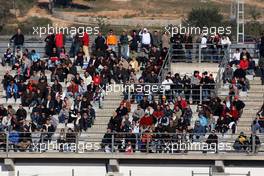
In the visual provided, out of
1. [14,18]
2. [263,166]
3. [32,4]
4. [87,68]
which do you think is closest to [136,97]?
[87,68]

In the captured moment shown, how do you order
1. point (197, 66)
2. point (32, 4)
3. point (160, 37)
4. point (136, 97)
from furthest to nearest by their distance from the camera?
1. point (32, 4)
2. point (160, 37)
3. point (197, 66)
4. point (136, 97)

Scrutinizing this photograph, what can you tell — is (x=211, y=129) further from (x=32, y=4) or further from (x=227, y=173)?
(x=32, y=4)

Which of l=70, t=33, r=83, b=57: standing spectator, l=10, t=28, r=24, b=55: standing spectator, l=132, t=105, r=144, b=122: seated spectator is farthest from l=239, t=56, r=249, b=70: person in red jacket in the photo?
l=10, t=28, r=24, b=55: standing spectator

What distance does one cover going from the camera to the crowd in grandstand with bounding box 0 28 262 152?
48.3 metres

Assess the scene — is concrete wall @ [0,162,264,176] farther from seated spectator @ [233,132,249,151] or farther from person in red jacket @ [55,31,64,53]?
person in red jacket @ [55,31,64,53]

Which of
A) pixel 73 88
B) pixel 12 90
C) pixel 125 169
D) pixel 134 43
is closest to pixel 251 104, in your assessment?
pixel 125 169

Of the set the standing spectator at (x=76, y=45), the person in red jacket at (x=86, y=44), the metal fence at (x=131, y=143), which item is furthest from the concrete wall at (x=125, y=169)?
the standing spectator at (x=76, y=45)

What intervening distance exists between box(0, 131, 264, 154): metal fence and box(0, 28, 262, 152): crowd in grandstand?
0.05m

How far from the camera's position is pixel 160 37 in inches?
2318

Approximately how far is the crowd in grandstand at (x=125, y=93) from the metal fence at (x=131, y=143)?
0.05 m

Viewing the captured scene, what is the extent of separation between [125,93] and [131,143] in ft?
14.4

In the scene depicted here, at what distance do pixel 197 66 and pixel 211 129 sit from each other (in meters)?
7.19

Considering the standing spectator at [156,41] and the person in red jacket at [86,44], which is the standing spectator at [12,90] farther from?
the standing spectator at [156,41]

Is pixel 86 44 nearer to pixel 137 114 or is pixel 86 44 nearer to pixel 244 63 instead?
pixel 244 63
